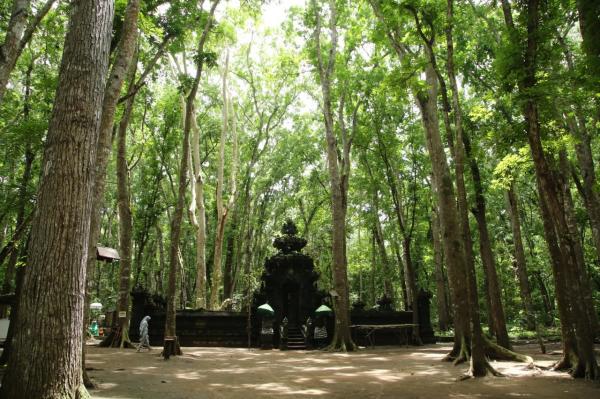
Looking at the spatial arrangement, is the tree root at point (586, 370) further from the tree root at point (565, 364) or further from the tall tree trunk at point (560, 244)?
the tree root at point (565, 364)

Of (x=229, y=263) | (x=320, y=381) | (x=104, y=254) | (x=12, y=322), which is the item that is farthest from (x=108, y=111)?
(x=229, y=263)

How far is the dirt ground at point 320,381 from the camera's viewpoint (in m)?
6.57

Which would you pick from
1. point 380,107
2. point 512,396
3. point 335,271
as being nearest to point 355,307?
point 335,271

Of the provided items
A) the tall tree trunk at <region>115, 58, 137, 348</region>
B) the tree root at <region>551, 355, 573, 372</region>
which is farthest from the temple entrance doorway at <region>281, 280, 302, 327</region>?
the tree root at <region>551, 355, 573, 372</region>

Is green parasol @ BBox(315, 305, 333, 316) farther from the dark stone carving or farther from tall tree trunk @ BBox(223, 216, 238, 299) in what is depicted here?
tall tree trunk @ BBox(223, 216, 238, 299)

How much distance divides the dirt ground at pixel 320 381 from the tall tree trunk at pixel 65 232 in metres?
2.58

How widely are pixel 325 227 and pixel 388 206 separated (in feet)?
30.8

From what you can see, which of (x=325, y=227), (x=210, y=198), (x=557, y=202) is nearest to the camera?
(x=557, y=202)

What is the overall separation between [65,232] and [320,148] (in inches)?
898

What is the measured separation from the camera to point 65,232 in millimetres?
4160

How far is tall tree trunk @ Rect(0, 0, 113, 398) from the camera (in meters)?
3.88

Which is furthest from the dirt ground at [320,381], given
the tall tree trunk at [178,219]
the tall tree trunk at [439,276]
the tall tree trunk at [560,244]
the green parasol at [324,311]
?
the tall tree trunk at [439,276]

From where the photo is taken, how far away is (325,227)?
34.2 metres

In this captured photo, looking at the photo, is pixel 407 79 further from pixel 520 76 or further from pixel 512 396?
pixel 512 396
